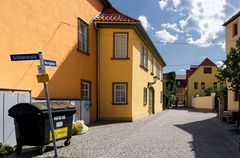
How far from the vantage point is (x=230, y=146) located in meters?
11.0

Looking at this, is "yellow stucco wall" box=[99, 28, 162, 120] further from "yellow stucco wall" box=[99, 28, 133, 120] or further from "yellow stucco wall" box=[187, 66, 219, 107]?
"yellow stucco wall" box=[187, 66, 219, 107]

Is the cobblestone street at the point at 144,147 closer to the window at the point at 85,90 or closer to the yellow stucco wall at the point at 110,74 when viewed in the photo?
the window at the point at 85,90

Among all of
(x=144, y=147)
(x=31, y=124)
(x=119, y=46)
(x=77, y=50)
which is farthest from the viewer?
(x=119, y=46)

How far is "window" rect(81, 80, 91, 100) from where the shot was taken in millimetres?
18056

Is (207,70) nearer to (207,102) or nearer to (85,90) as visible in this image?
(207,102)

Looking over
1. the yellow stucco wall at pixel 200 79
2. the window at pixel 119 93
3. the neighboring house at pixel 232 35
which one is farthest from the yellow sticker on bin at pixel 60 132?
the yellow stucco wall at pixel 200 79

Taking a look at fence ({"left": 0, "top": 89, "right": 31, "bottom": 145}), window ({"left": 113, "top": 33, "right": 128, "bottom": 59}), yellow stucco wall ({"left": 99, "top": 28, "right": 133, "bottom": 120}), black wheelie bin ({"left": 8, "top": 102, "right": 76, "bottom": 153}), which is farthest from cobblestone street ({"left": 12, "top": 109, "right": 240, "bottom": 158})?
window ({"left": 113, "top": 33, "right": 128, "bottom": 59})

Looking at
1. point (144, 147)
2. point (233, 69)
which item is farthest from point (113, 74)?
point (144, 147)

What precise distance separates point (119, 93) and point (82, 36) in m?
4.11

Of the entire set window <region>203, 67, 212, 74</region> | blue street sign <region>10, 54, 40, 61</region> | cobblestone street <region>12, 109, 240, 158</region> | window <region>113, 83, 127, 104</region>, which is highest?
window <region>203, 67, 212, 74</region>

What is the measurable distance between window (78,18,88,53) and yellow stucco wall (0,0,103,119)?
1.09 feet

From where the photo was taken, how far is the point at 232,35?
87.6 feet

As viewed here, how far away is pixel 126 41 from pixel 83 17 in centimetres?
315

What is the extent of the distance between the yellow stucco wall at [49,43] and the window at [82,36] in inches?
13.1
